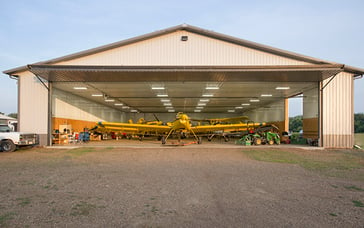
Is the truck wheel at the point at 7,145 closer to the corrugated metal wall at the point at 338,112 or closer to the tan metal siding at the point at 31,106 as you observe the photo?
the tan metal siding at the point at 31,106

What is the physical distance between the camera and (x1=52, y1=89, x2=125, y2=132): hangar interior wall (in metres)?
21.4

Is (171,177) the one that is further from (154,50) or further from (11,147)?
(11,147)

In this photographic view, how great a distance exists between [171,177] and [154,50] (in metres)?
10.1

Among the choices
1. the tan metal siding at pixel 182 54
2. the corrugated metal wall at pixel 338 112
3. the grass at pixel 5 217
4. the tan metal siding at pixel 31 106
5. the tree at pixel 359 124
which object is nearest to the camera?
the grass at pixel 5 217

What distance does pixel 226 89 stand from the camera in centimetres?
2186

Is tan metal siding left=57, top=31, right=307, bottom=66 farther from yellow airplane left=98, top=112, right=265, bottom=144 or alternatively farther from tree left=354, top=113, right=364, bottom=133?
tree left=354, top=113, right=364, bottom=133

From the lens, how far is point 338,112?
16.9 metres

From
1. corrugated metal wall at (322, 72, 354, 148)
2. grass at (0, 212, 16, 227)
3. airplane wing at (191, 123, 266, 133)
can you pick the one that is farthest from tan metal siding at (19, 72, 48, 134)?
corrugated metal wall at (322, 72, 354, 148)

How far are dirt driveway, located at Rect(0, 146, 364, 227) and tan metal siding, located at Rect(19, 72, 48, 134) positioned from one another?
31.5 ft

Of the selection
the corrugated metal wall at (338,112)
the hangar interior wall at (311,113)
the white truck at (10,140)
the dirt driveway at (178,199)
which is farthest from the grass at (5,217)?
the hangar interior wall at (311,113)

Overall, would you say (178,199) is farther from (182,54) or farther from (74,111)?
(74,111)

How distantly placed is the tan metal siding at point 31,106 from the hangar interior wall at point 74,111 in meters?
3.48

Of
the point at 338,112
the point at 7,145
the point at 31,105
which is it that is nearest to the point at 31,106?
the point at 31,105

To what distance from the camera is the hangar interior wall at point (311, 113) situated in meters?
19.3
